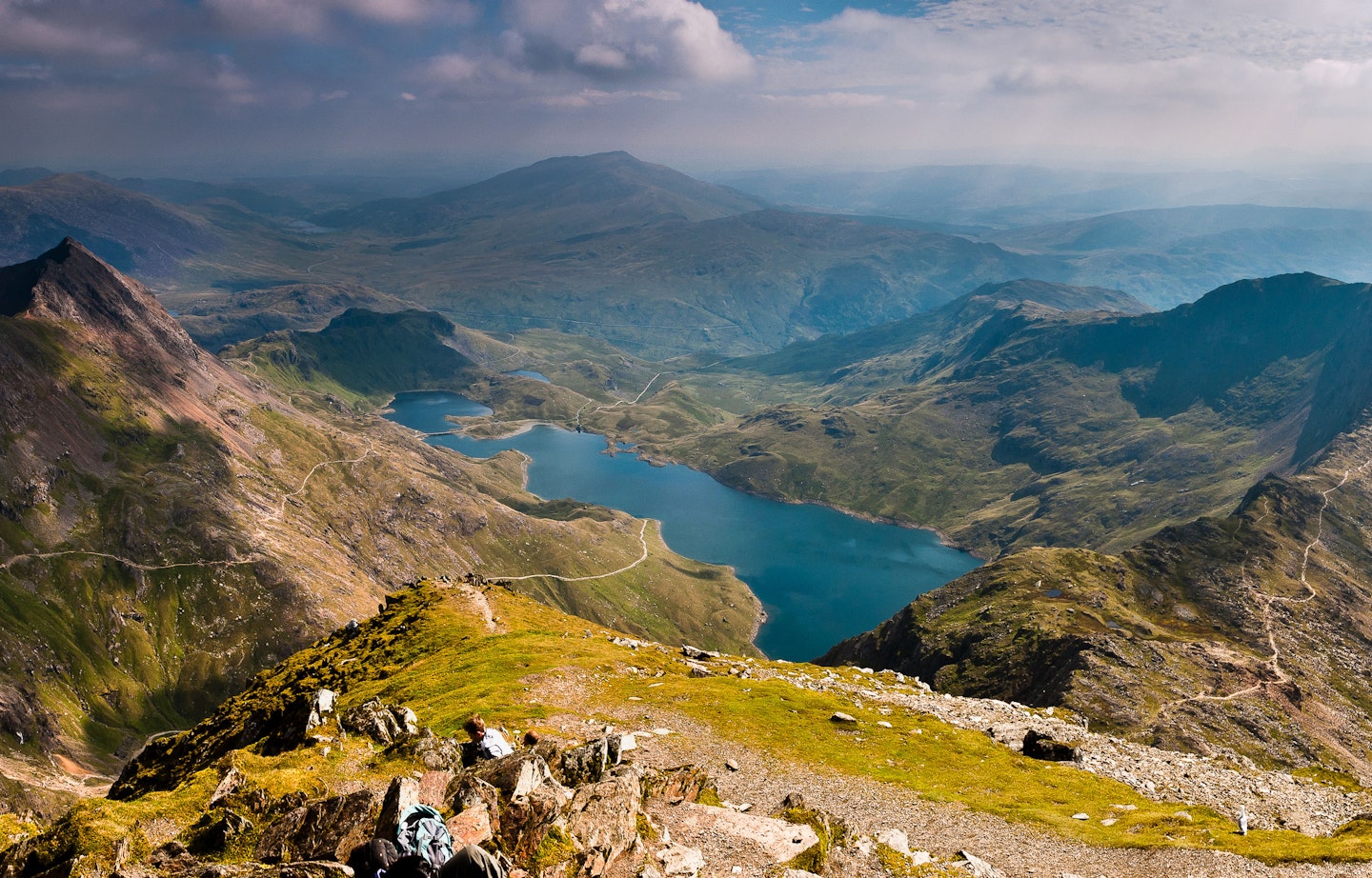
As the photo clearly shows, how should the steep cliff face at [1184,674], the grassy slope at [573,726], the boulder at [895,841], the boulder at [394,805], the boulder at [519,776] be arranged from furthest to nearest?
the steep cliff face at [1184,674] < the grassy slope at [573,726] < the boulder at [895,841] < the boulder at [519,776] < the boulder at [394,805]

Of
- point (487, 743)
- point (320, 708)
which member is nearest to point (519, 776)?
point (487, 743)

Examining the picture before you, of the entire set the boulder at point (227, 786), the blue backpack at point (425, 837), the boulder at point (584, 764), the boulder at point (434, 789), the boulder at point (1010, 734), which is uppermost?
the blue backpack at point (425, 837)

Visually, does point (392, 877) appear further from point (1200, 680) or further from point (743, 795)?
point (1200, 680)

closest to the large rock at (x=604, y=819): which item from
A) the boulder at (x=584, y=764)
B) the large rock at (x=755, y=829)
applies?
the large rock at (x=755, y=829)

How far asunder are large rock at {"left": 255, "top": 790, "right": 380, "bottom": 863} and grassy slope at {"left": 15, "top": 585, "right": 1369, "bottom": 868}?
1927 mm

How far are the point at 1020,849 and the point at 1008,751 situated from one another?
A: 20.4 m

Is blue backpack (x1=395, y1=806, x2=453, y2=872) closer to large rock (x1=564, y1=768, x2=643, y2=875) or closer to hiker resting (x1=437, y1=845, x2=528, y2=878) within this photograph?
hiker resting (x1=437, y1=845, x2=528, y2=878)

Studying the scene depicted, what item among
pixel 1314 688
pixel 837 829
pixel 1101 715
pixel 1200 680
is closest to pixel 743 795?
pixel 837 829

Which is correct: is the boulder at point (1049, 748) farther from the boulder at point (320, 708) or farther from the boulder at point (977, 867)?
the boulder at point (320, 708)

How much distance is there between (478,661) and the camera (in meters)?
76.5

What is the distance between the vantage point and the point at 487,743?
4400cm

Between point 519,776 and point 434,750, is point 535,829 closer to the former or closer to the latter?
point 519,776

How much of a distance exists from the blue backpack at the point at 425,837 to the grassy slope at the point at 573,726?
9.26 metres

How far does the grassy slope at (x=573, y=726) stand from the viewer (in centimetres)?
3847
